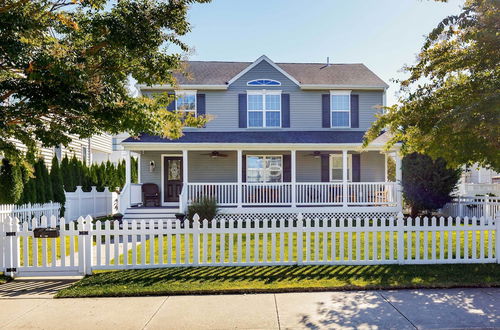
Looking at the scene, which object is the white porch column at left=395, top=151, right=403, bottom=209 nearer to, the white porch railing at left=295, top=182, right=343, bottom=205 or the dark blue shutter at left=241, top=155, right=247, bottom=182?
the white porch railing at left=295, top=182, right=343, bottom=205

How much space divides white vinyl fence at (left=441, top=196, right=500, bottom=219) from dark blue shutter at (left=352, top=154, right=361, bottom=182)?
12.7 feet

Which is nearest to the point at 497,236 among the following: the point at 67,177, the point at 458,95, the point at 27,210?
the point at 458,95

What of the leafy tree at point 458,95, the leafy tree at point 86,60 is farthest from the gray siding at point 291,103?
the leafy tree at point 86,60

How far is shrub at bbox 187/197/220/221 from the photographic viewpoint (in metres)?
13.0

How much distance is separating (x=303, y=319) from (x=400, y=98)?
17.1 feet

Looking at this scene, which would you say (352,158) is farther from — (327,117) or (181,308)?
(181,308)

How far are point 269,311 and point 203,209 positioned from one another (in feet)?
28.3

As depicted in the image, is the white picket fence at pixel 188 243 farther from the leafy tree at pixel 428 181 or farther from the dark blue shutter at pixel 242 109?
the dark blue shutter at pixel 242 109

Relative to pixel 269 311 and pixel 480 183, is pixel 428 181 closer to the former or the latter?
pixel 269 311

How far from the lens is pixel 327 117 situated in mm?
16547

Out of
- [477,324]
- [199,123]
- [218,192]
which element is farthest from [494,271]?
[218,192]

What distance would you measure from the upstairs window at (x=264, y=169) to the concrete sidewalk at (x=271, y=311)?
1127 centimetres

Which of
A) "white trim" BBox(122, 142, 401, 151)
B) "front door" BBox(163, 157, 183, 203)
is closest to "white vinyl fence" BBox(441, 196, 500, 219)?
"white trim" BBox(122, 142, 401, 151)

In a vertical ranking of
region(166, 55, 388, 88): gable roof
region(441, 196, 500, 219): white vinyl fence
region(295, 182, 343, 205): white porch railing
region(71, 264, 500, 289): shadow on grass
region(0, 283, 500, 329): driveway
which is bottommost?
region(0, 283, 500, 329): driveway
